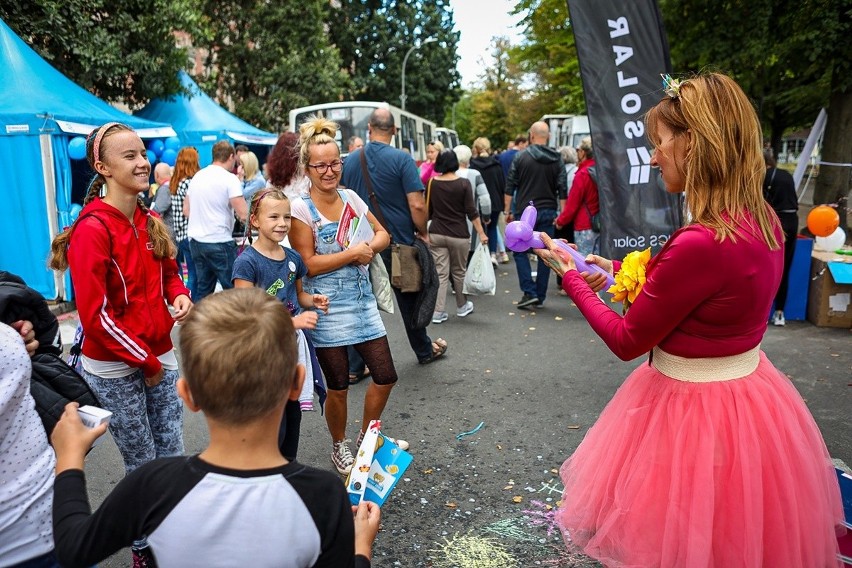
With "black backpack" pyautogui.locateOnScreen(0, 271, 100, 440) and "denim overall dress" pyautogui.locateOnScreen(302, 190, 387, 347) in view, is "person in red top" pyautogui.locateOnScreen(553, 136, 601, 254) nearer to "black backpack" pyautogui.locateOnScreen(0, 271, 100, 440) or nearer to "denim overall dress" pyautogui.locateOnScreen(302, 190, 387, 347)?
"denim overall dress" pyautogui.locateOnScreen(302, 190, 387, 347)

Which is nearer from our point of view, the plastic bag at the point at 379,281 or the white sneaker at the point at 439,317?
the plastic bag at the point at 379,281

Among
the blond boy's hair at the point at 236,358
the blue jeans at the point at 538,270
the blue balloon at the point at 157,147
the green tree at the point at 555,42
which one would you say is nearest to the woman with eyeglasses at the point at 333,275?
the blond boy's hair at the point at 236,358

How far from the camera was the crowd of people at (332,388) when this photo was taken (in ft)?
4.38

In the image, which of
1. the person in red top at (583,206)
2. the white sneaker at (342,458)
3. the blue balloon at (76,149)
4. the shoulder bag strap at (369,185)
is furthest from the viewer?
the blue balloon at (76,149)

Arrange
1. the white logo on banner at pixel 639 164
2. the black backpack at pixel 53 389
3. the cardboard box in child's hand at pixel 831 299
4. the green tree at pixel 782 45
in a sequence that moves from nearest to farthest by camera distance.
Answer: the black backpack at pixel 53 389, the white logo on banner at pixel 639 164, the cardboard box in child's hand at pixel 831 299, the green tree at pixel 782 45

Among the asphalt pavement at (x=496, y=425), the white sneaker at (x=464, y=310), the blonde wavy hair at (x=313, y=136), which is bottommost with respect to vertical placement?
the asphalt pavement at (x=496, y=425)

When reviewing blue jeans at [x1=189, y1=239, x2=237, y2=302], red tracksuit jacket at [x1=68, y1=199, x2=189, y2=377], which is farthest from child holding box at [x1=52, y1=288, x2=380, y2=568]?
blue jeans at [x1=189, y1=239, x2=237, y2=302]

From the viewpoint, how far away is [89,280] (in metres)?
2.51

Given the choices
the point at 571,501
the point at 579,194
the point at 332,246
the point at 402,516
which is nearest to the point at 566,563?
the point at 571,501

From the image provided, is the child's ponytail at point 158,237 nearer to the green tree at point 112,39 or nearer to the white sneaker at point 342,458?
the white sneaker at point 342,458

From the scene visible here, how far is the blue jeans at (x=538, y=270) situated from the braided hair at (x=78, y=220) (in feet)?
17.8

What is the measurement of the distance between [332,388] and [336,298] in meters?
0.51

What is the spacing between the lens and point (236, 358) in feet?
4.32

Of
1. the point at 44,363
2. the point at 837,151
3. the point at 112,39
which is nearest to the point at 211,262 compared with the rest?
the point at 44,363
